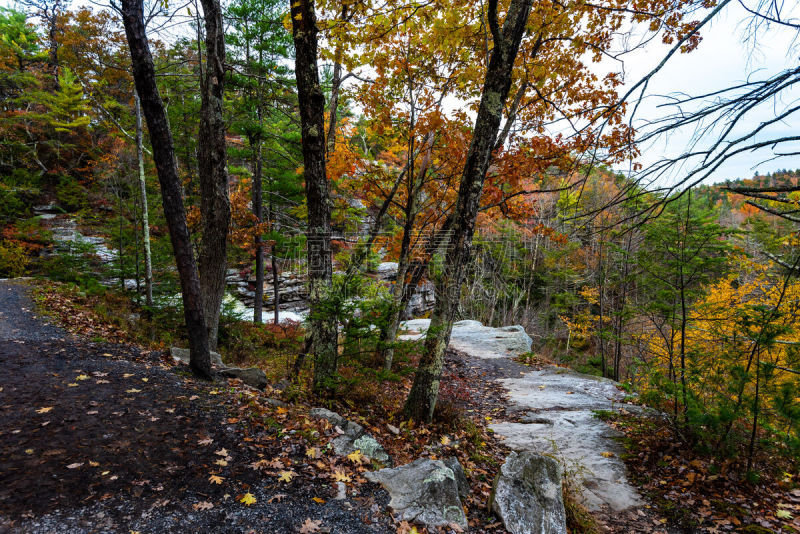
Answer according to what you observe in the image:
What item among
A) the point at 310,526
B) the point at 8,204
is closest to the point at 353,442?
the point at 310,526

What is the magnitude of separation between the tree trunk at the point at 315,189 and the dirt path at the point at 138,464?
142cm

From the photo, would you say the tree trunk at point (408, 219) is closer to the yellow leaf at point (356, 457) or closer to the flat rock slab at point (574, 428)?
the flat rock slab at point (574, 428)

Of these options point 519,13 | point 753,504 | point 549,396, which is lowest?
point 549,396

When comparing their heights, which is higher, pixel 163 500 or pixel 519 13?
pixel 519 13

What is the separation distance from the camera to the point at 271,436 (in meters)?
3.92

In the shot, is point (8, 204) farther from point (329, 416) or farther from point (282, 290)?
point (329, 416)

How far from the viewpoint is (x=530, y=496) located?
11.8 feet

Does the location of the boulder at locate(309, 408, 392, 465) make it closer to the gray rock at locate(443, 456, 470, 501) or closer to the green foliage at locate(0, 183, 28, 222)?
the gray rock at locate(443, 456, 470, 501)

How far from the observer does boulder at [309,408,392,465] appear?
399 cm

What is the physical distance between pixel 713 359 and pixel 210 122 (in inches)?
372

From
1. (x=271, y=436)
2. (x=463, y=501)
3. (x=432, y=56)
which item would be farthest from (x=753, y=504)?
(x=432, y=56)

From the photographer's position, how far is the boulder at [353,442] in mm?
3994

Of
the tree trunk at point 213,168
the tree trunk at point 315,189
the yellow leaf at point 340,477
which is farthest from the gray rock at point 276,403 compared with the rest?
the tree trunk at point 213,168

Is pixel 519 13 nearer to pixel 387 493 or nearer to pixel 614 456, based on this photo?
pixel 387 493
